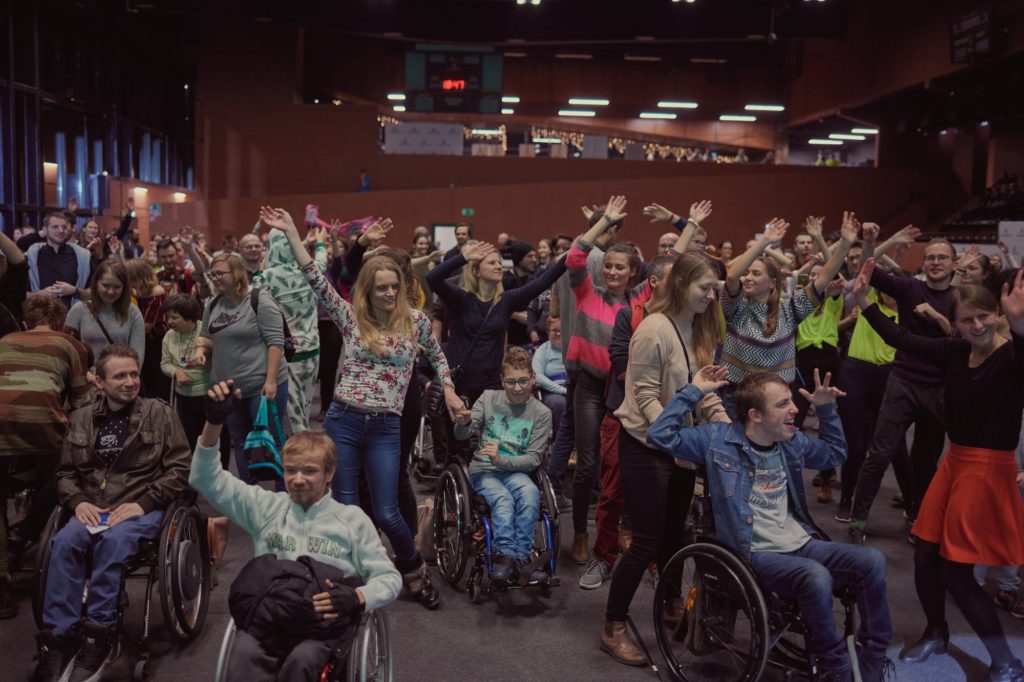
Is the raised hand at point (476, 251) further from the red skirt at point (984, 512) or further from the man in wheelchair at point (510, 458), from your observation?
the red skirt at point (984, 512)

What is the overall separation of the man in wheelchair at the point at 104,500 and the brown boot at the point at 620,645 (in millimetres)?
1769

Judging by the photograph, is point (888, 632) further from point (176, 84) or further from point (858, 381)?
point (176, 84)

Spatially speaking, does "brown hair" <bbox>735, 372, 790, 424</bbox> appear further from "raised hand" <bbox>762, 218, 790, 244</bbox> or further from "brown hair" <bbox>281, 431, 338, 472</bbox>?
"brown hair" <bbox>281, 431, 338, 472</bbox>

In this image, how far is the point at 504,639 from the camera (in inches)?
148

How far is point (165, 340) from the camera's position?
17.1 feet

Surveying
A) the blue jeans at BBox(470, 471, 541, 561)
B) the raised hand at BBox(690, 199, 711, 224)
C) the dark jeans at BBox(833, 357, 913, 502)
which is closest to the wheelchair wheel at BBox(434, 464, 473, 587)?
the blue jeans at BBox(470, 471, 541, 561)

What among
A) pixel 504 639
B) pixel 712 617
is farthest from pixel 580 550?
pixel 712 617

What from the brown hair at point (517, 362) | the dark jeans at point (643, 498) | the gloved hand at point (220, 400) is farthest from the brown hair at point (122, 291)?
the dark jeans at point (643, 498)

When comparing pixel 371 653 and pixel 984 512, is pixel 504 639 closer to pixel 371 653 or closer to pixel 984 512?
pixel 371 653

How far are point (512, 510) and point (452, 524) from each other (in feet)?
1.20

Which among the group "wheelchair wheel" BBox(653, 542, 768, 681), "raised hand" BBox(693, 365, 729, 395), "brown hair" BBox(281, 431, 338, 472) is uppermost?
"raised hand" BBox(693, 365, 729, 395)

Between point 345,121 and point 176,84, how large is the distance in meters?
6.24

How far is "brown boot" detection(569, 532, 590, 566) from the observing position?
465 cm

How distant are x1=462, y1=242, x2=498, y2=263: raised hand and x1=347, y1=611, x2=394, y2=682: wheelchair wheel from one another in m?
2.02
